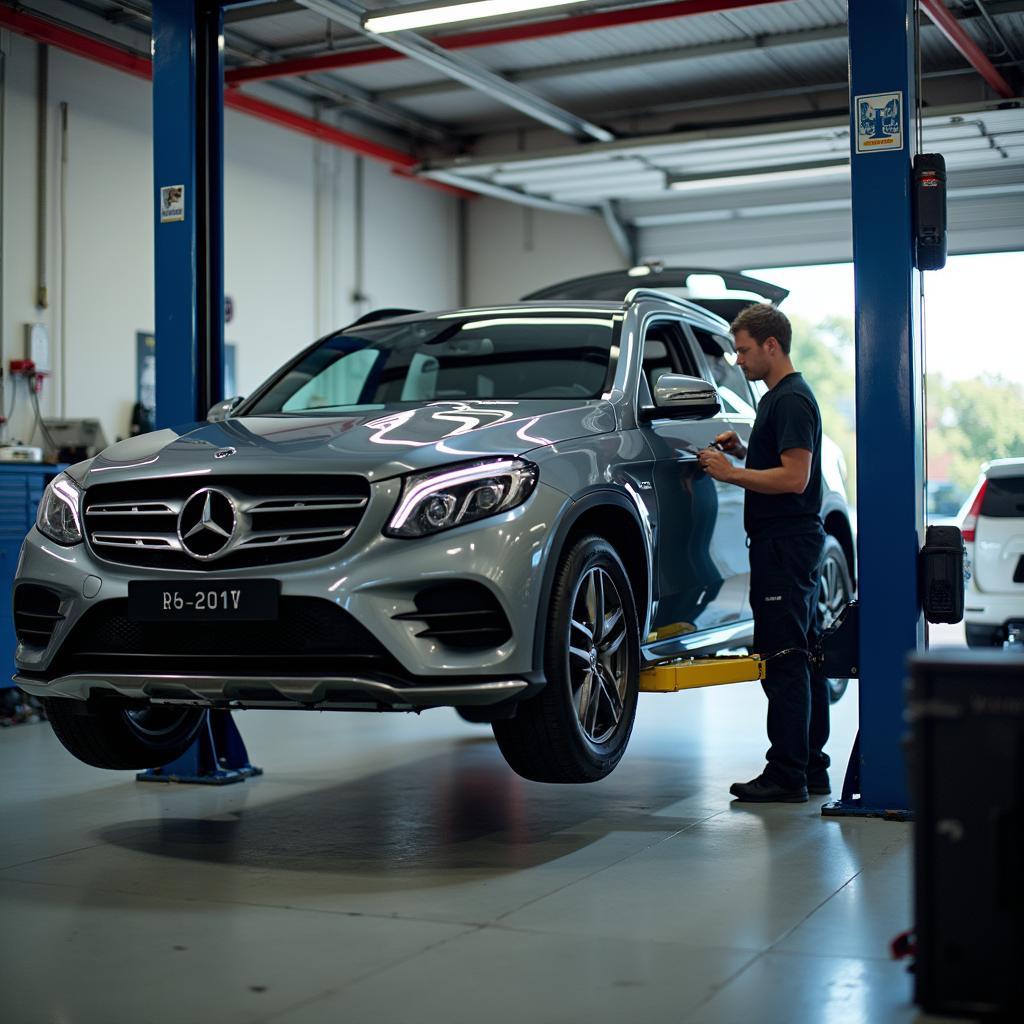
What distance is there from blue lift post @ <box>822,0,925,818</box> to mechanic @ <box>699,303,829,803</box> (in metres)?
0.28

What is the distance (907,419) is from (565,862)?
1.85 m

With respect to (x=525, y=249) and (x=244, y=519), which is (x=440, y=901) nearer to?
(x=244, y=519)

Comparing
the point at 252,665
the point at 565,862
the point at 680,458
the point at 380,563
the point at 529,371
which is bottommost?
the point at 565,862

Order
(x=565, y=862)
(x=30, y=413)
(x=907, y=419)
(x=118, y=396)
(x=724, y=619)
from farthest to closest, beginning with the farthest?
(x=118, y=396)
(x=30, y=413)
(x=724, y=619)
(x=907, y=419)
(x=565, y=862)

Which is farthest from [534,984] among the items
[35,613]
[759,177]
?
[759,177]

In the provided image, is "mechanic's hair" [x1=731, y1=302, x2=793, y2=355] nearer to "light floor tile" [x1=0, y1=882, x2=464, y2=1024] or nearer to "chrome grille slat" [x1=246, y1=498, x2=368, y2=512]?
"chrome grille slat" [x1=246, y1=498, x2=368, y2=512]

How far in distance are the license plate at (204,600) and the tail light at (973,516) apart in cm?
539

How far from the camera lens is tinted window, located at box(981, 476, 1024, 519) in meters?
8.05

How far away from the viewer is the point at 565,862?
4.16m

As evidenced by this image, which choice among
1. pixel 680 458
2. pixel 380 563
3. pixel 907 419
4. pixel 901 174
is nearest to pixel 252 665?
pixel 380 563

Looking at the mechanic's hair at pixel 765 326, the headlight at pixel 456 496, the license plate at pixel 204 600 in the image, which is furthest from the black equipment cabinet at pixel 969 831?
the mechanic's hair at pixel 765 326

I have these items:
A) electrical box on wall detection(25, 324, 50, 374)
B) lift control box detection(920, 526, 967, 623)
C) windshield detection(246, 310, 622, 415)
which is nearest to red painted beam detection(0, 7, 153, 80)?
electrical box on wall detection(25, 324, 50, 374)

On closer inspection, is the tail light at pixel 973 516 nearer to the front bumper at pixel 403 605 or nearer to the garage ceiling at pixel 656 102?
the garage ceiling at pixel 656 102

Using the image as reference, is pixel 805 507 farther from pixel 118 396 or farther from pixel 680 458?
pixel 118 396
